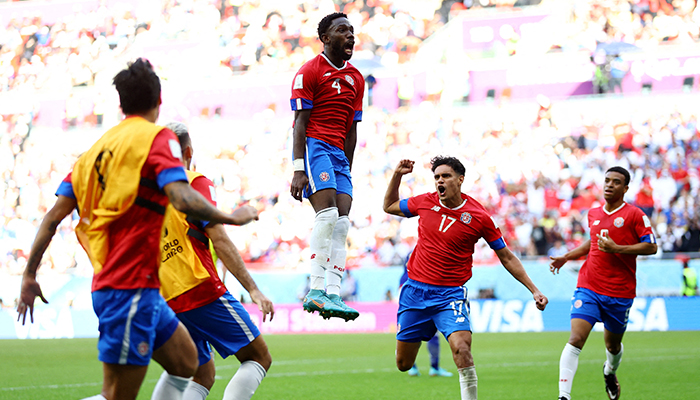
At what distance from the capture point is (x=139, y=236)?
3568 mm

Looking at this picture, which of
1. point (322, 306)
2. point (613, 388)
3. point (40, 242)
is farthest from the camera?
point (613, 388)

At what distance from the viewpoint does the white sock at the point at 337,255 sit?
19.4 ft

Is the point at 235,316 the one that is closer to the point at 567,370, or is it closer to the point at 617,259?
the point at 567,370

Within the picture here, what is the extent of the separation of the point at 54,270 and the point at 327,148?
19349 millimetres

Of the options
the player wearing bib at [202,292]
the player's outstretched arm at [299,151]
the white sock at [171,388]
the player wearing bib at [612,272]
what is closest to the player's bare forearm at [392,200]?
the player's outstretched arm at [299,151]

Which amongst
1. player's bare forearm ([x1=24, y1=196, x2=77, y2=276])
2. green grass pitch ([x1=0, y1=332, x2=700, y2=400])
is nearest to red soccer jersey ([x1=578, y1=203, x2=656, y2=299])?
green grass pitch ([x1=0, y1=332, x2=700, y2=400])

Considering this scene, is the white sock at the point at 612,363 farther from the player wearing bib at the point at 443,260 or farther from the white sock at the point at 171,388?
the white sock at the point at 171,388

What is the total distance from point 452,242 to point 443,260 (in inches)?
7.0

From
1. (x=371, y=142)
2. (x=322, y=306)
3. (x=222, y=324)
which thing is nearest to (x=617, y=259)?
(x=322, y=306)

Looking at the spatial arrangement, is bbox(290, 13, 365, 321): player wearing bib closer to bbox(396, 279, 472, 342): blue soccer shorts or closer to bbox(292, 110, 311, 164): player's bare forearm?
bbox(292, 110, 311, 164): player's bare forearm

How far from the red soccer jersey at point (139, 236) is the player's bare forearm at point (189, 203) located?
67 mm

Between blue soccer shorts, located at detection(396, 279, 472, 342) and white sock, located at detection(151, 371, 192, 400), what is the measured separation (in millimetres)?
2725

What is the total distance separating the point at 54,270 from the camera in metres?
23.0

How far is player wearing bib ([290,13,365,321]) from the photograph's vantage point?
5.81 m
